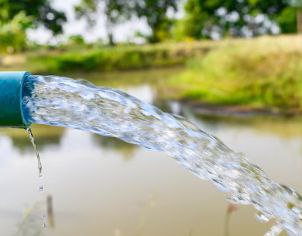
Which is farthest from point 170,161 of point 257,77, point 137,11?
point 137,11

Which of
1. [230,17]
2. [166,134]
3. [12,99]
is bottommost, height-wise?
[230,17]

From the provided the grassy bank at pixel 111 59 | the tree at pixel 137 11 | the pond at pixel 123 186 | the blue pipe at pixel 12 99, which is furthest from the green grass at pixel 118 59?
the blue pipe at pixel 12 99

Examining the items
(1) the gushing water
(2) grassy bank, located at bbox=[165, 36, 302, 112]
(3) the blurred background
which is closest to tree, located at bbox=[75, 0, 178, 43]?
(3) the blurred background

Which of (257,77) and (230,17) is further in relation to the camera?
(230,17)

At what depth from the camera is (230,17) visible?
33.3 metres

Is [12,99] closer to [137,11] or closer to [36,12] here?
[36,12]

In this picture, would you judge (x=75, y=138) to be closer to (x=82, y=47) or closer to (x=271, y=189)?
(x=271, y=189)

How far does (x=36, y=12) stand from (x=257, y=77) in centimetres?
2072

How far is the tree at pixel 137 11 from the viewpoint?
3209 cm

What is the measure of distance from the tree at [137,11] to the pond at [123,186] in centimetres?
2482

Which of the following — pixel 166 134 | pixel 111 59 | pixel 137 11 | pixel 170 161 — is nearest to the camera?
pixel 166 134

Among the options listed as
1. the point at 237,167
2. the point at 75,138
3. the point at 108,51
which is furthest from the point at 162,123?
the point at 108,51

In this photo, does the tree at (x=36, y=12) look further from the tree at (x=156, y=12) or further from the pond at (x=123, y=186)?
the pond at (x=123, y=186)

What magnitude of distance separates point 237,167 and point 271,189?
4.6 inches
